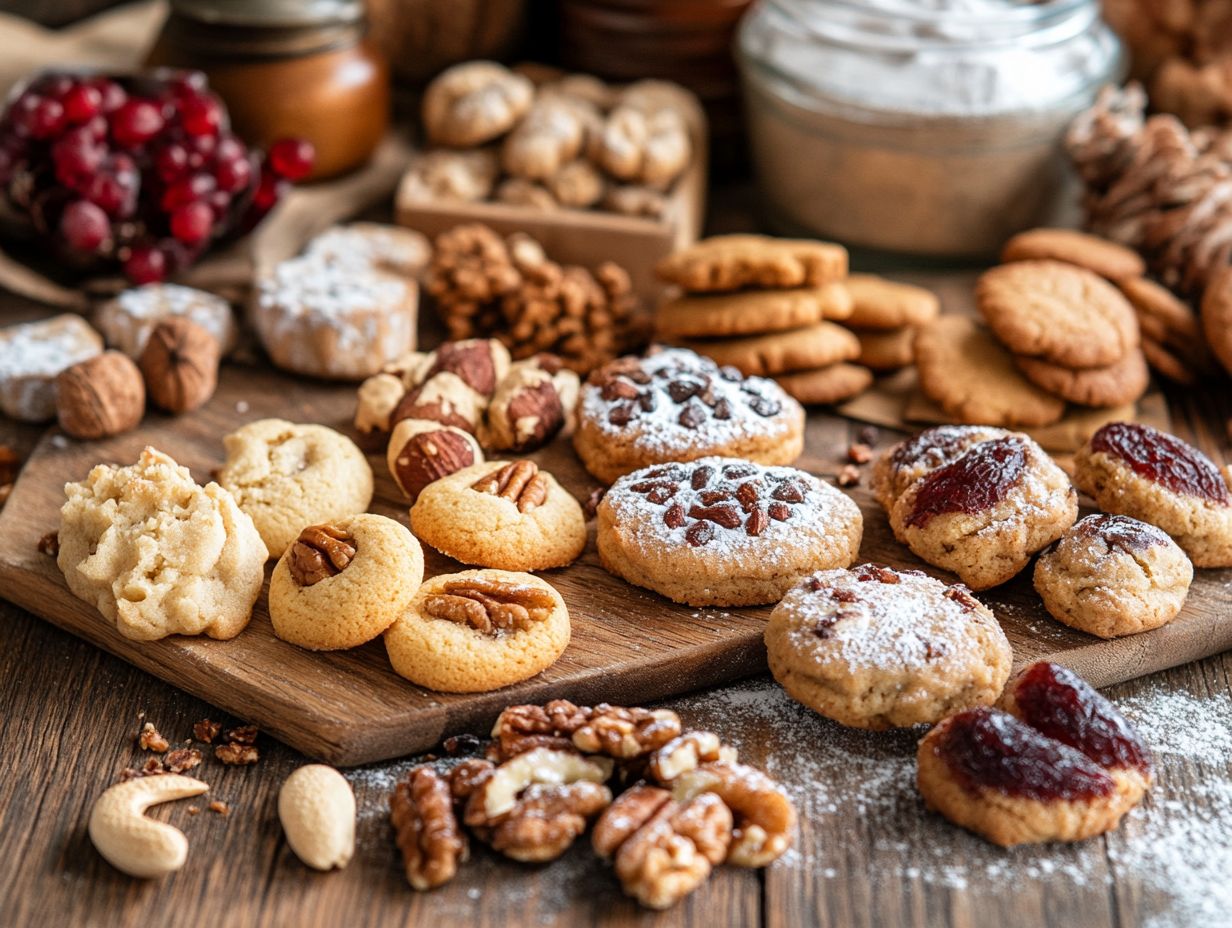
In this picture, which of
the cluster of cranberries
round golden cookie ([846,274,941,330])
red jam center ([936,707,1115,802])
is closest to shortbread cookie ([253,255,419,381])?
the cluster of cranberries

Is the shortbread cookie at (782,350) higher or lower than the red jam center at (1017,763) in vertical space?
lower

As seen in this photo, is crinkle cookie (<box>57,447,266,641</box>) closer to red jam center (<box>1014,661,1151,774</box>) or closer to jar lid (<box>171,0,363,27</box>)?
red jam center (<box>1014,661,1151,774</box>)

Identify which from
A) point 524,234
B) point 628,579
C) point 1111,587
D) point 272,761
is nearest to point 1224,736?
point 1111,587

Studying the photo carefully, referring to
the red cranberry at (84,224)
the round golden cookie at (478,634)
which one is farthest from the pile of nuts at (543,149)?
the round golden cookie at (478,634)

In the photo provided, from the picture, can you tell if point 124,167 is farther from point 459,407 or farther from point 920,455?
point 920,455

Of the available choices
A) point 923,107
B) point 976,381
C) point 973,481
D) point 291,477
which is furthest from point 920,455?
point 291,477

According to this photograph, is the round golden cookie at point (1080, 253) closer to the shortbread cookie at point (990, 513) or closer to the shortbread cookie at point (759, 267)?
the shortbread cookie at point (759, 267)

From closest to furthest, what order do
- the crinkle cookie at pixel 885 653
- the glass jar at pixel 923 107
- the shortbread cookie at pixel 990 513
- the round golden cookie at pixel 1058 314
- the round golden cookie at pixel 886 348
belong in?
the crinkle cookie at pixel 885 653
the shortbread cookie at pixel 990 513
the round golden cookie at pixel 1058 314
the round golden cookie at pixel 886 348
the glass jar at pixel 923 107
